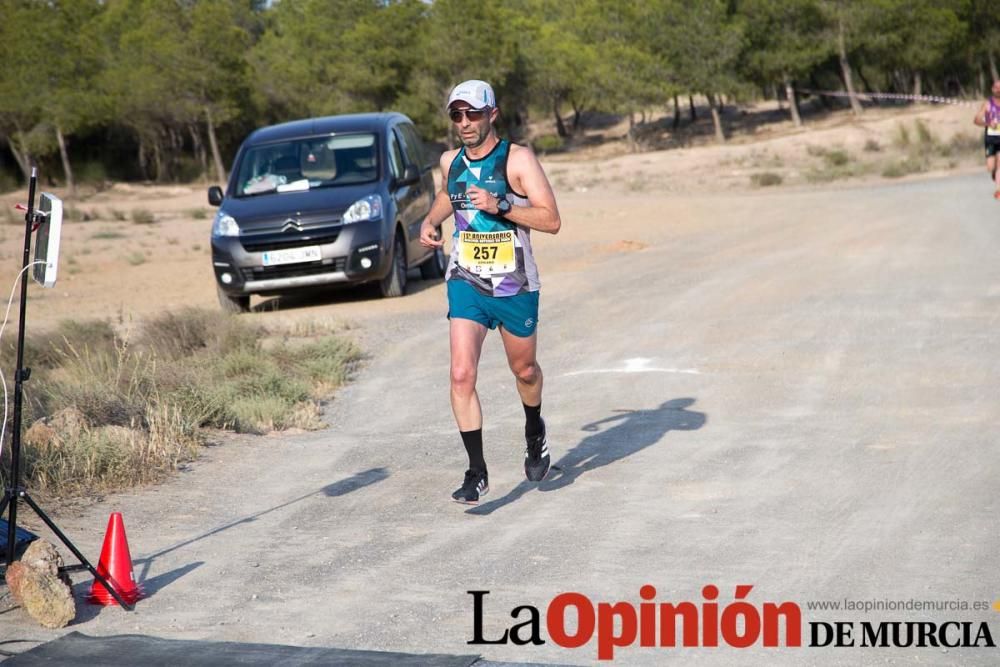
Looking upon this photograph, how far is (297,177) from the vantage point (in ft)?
52.8

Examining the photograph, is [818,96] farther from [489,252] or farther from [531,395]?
[489,252]

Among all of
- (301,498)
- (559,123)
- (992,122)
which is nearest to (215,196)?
(301,498)

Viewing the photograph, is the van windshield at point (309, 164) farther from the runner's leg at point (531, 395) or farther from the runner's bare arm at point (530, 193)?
the runner's bare arm at point (530, 193)

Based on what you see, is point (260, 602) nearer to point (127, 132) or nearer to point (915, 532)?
point (915, 532)

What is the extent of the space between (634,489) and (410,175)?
961 cm

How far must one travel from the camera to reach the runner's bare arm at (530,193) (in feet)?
22.0

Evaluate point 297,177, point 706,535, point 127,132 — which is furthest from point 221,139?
point 706,535

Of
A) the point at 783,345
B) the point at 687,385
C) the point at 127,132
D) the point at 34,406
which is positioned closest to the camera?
the point at 34,406

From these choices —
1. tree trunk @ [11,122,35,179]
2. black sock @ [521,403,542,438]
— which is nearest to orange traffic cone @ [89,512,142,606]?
black sock @ [521,403,542,438]

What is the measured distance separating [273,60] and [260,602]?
238ft

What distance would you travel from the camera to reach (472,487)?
6.93m

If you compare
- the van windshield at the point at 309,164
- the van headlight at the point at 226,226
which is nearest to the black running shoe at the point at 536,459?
the van headlight at the point at 226,226

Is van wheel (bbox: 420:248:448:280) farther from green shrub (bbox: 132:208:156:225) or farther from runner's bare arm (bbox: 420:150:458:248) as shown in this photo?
green shrub (bbox: 132:208:156:225)

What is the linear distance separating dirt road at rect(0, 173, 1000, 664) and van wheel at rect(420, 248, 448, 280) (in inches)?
150
